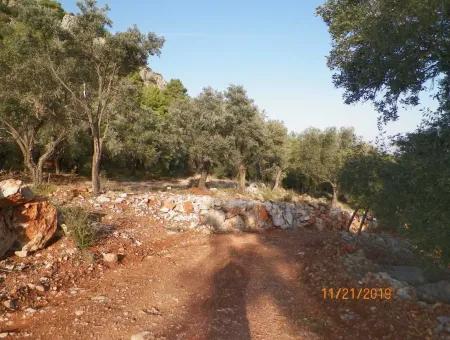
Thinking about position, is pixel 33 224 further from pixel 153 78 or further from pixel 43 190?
pixel 153 78

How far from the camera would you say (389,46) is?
28.3ft

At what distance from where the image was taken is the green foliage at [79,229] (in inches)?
411

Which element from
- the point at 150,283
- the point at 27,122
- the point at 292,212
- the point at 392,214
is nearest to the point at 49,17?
the point at 27,122

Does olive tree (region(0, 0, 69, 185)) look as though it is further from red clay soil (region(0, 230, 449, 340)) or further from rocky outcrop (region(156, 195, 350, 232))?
red clay soil (region(0, 230, 449, 340))

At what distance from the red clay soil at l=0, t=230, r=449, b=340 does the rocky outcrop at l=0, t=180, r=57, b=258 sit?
2191 millimetres

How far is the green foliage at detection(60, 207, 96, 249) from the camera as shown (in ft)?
34.2

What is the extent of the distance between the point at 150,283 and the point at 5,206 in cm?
435

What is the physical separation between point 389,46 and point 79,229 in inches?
378

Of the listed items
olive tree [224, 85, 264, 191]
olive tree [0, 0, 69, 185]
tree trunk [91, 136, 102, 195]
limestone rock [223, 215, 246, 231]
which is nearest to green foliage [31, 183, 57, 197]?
olive tree [0, 0, 69, 185]

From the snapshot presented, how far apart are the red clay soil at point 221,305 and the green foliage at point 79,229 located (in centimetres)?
130

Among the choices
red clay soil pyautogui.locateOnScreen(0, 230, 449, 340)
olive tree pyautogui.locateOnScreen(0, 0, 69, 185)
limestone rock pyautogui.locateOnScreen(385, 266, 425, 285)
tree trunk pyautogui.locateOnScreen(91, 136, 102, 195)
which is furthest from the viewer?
tree trunk pyautogui.locateOnScreen(91, 136, 102, 195)

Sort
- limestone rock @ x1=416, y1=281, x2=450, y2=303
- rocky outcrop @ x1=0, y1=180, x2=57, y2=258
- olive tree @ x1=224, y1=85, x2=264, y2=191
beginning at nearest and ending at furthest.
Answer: limestone rock @ x1=416, y1=281, x2=450, y2=303 < rocky outcrop @ x1=0, y1=180, x2=57, y2=258 < olive tree @ x1=224, y1=85, x2=264, y2=191
